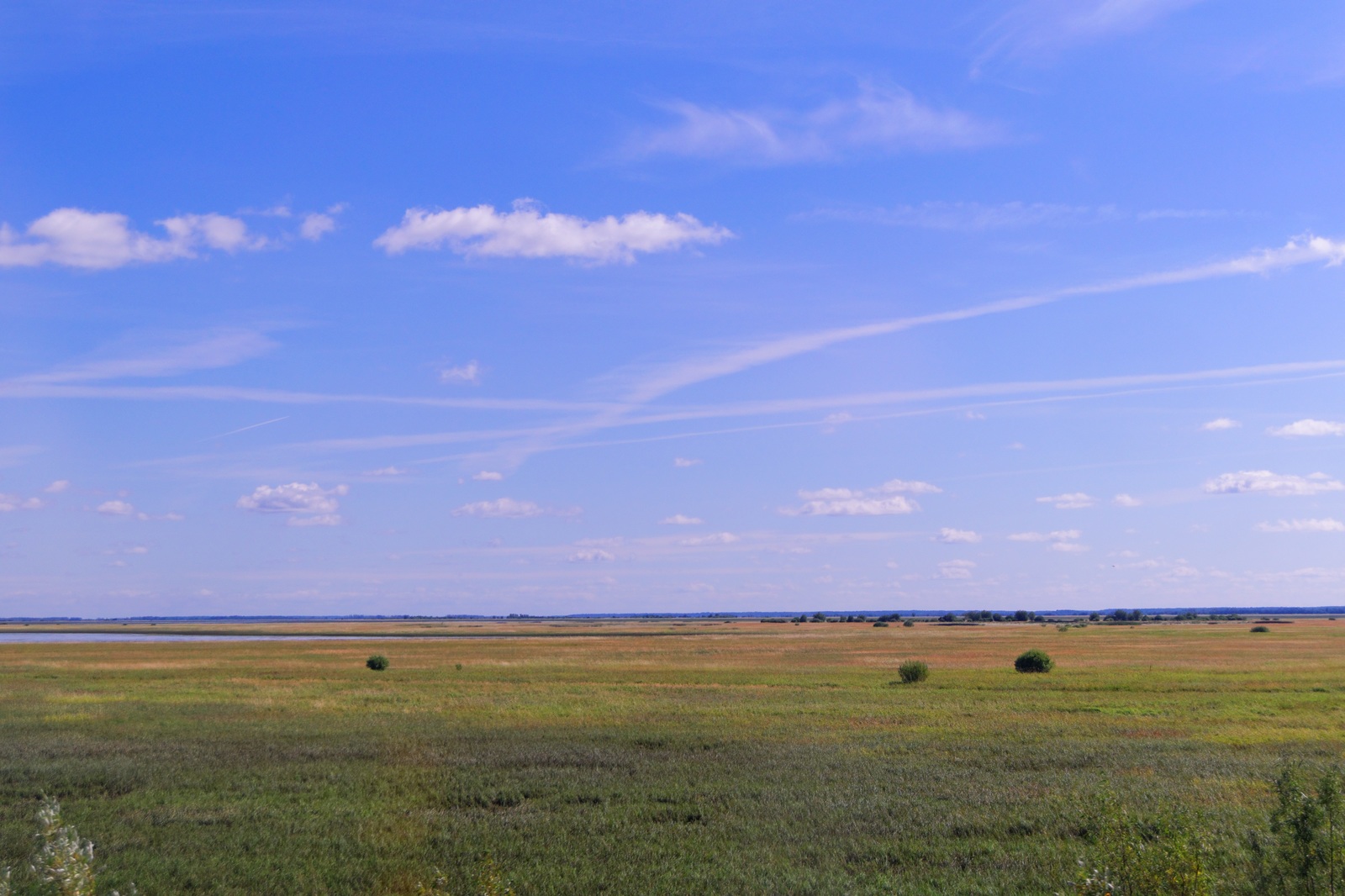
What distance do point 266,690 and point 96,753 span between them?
19539 millimetres

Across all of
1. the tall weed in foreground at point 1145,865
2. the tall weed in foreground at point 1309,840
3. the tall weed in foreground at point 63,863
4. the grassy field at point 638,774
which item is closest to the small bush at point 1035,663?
the grassy field at point 638,774

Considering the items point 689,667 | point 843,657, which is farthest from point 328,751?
point 843,657

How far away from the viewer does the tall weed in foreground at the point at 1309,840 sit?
29.5ft

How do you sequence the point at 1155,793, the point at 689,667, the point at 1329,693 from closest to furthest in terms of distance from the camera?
the point at 1155,793 < the point at 1329,693 < the point at 689,667

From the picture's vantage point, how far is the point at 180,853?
15188mm

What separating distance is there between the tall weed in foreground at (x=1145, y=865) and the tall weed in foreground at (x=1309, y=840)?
808mm

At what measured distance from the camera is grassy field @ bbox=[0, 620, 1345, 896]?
14.6 meters

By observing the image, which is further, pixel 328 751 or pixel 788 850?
pixel 328 751

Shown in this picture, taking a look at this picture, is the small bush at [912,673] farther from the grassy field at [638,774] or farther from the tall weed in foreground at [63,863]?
the tall weed in foreground at [63,863]

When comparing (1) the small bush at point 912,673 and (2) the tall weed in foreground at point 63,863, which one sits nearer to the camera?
(2) the tall weed in foreground at point 63,863

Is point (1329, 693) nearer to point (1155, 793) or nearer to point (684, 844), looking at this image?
point (1155, 793)

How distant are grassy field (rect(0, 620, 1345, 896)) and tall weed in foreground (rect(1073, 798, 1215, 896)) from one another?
2506 millimetres

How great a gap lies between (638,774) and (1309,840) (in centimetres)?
1517

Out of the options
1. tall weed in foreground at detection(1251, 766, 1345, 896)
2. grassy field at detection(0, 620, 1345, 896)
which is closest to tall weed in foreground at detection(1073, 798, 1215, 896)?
tall weed in foreground at detection(1251, 766, 1345, 896)
